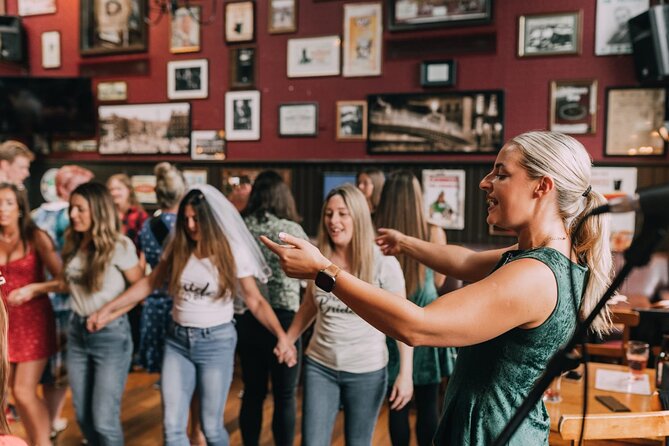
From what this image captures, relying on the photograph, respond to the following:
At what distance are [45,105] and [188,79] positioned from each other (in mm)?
1587

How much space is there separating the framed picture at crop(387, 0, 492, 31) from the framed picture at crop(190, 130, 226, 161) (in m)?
1.94

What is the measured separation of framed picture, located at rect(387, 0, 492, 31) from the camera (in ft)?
14.1

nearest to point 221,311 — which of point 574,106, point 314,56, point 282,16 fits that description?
point 314,56

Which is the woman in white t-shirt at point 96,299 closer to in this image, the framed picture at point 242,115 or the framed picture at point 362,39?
the framed picture at point 242,115

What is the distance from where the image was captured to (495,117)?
4.37 m

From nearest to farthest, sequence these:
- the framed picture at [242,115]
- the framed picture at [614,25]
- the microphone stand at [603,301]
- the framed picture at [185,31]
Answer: the microphone stand at [603,301], the framed picture at [614,25], the framed picture at [242,115], the framed picture at [185,31]

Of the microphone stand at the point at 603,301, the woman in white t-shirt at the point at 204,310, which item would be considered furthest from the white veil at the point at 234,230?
the microphone stand at the point at 603,301

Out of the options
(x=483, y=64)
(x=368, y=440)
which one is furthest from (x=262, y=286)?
(x=483, y=64)

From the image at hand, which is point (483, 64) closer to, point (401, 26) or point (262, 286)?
point (401, 26)

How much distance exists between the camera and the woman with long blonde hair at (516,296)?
106 centimetres

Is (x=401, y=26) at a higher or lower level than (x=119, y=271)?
higher

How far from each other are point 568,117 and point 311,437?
3271 mm

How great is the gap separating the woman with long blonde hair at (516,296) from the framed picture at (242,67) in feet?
13.7

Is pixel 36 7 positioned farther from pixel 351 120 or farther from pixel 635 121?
pixel 635 121
